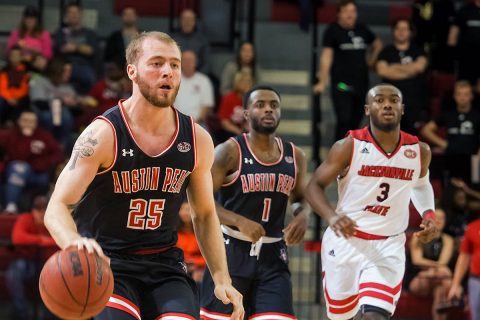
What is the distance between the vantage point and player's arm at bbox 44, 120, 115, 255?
523 cm

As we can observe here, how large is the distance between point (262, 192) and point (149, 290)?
7.73ft

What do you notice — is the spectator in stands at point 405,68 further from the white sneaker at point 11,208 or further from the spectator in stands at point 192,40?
the white sneaker at point 11,208

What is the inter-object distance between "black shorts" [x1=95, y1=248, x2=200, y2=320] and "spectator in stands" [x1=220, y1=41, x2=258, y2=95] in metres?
7.64

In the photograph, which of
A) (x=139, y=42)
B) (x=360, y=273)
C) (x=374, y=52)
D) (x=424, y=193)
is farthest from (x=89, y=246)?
(x=374, y=52)

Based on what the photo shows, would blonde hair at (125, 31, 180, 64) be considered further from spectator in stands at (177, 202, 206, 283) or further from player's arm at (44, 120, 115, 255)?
spectator in stands at (177, 202, 206, 283)

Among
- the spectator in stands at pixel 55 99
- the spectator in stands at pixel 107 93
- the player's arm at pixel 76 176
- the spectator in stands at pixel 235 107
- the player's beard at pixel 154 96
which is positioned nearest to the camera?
the player's arm at pixel 76 176

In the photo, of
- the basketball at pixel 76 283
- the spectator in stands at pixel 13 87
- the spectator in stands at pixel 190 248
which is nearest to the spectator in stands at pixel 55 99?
the spectator in stands at pixel 13 87

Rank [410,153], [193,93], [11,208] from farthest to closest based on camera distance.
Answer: [193,93]
[11,208]
[410,153]

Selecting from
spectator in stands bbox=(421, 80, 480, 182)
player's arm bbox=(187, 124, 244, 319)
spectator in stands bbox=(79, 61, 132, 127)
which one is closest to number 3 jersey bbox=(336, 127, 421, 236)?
player's arm bbox=(187, 124, 244, 319)

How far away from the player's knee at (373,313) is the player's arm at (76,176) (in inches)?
113

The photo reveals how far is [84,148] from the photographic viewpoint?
Result: 556cm

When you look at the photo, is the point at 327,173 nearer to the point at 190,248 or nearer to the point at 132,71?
the point at 190,248

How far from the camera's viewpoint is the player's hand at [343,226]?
770cm

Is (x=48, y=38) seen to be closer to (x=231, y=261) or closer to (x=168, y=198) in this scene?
(x=231, y=261)
